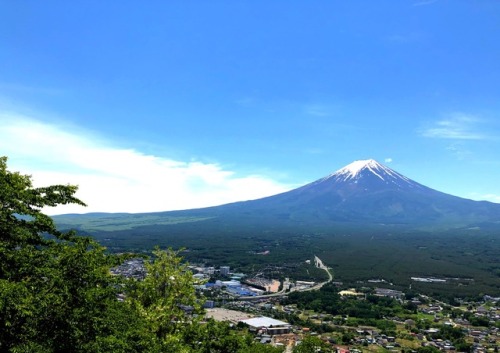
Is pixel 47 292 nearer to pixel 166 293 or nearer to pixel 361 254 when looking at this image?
pixel 166 293

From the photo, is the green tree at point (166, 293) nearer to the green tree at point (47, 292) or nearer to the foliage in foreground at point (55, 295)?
the foliage in foreground at point (55, 295)

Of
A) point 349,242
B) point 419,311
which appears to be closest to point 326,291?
point 419,311

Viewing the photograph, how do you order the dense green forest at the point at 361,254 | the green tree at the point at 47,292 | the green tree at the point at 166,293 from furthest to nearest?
1. the dense green forest at the point at 361,254
2. the green tree at the point at 166,293
3. the green tree at the point at 47,292

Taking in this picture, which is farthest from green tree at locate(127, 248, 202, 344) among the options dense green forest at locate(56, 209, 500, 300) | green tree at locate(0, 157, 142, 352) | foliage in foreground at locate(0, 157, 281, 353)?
dense green forest at locate(56, 209, 500, 300)

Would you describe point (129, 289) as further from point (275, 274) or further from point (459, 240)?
point (459, 240)

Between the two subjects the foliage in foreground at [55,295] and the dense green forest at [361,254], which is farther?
the dense green forest at [361,254]

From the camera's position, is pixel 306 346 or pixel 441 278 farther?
pixel 441 278

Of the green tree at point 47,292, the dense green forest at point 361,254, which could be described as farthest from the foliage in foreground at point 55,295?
the dense green forest at point 361,254

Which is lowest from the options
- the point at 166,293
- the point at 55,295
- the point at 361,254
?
the point at 361,254

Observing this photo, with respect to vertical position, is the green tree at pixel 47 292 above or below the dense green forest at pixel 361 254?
above

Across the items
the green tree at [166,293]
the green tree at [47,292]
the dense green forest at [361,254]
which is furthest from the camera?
the dense green forest at [361,254]

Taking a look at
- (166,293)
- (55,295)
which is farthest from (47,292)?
(166,293)
